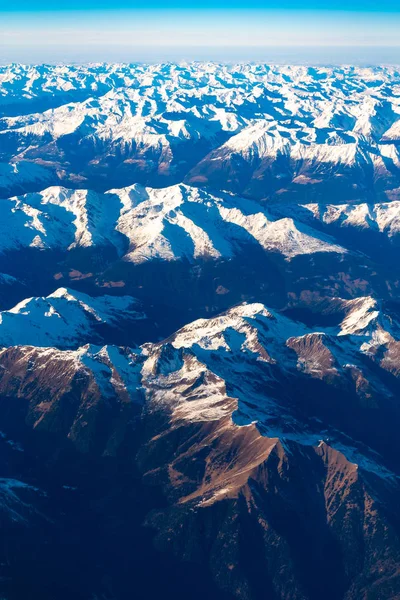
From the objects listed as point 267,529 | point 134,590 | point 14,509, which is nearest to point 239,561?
point 267,529

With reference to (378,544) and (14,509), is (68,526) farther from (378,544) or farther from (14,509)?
(378,544)

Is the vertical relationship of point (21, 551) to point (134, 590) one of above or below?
above

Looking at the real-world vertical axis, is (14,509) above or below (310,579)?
above

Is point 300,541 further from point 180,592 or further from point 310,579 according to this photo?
point 180,592

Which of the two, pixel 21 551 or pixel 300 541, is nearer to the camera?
pixel 21 551

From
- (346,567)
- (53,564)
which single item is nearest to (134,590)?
(53,564)

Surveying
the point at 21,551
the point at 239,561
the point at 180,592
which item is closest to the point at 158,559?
the point at 180,592

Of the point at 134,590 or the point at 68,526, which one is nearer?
the point at 134,590

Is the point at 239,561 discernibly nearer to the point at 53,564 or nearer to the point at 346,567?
the point at 346,567
